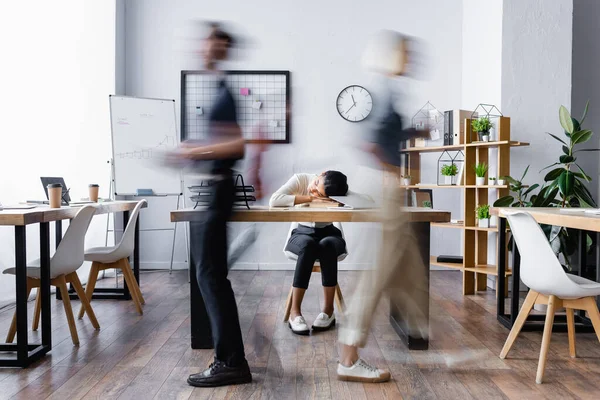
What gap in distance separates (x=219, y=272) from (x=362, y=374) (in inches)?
30.5

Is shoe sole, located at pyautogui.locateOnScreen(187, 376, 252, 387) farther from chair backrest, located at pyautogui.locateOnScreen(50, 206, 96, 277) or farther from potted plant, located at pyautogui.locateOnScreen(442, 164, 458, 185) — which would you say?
potted plant, located at pyautogui.locateOnScreen(442, 164, 458, 185)

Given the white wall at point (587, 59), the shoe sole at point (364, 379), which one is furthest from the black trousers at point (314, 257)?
A: the white wall at point (587, 59)

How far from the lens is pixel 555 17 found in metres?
4.61

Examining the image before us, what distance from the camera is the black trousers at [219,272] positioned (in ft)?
7.69

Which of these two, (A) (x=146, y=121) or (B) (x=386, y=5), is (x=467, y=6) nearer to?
(B) (x=386, y=5)

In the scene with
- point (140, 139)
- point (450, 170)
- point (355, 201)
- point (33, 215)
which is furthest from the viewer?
point (140, 139)

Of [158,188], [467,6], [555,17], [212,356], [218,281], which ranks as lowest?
[212,356]

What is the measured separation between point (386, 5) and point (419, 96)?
39.8 inches

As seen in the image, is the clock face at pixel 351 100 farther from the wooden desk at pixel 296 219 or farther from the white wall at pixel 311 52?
the wooden desk at pixel 296 219

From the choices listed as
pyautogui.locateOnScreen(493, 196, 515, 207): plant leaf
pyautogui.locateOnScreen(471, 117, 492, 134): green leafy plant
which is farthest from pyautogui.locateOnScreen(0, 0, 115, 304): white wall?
pyautogui.locateOnScreen(493, 196, 515, 207): plant leaf

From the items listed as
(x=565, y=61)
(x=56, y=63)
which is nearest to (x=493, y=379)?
(x=565, y=61)

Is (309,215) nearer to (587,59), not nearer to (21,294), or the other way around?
(21,294)

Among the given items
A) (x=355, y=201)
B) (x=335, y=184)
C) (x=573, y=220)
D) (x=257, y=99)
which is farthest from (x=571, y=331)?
(x=257, y=99)

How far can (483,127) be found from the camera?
4.48 metres
